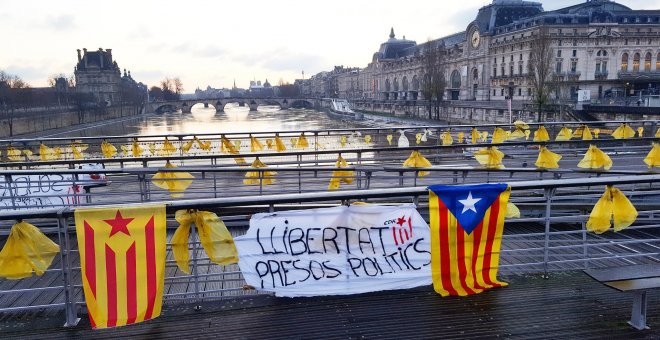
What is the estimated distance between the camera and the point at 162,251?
4266 millimetres

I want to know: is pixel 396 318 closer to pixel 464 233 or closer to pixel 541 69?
pixel 464 233

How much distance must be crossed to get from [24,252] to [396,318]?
3381 millimetres

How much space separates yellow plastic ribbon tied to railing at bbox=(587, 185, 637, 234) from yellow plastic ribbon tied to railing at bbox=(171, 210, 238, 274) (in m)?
3.62

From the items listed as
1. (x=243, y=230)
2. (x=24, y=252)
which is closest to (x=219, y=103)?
(x=243, y=230)

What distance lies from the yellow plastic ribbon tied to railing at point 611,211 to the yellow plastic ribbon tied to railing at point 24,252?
16.8 feet

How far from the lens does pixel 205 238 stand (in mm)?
4395

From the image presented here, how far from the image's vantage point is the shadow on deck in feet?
13.9

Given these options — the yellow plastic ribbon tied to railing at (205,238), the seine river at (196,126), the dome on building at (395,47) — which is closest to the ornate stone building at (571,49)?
the seine river at (196,126)

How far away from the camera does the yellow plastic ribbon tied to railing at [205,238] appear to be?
4324 millimetres

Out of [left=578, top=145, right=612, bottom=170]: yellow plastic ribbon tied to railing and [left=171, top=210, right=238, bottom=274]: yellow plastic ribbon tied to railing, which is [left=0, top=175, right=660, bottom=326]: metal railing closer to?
[left=171, top=210, right=238, bottom=274]: yellow plastic ribbon tied to railing

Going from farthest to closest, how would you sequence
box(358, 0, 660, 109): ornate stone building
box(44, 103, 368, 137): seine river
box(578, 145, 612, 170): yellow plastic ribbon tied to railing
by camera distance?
box(44, 103, 368, 137): seine river
box(358, 0, 660, 109): ornate stone building
box(578, 145, 612, 170): yellow plastic ribbon tied to railing

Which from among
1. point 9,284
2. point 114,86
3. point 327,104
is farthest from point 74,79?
point 9,284

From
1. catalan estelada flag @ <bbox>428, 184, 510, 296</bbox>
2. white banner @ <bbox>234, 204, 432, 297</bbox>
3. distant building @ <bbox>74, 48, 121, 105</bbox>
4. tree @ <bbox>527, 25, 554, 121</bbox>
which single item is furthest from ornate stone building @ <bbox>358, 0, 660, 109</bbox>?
distant building @ <bbox>74, 48, 121, 105</bbox>

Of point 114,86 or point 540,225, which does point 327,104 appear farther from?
point 540,225
